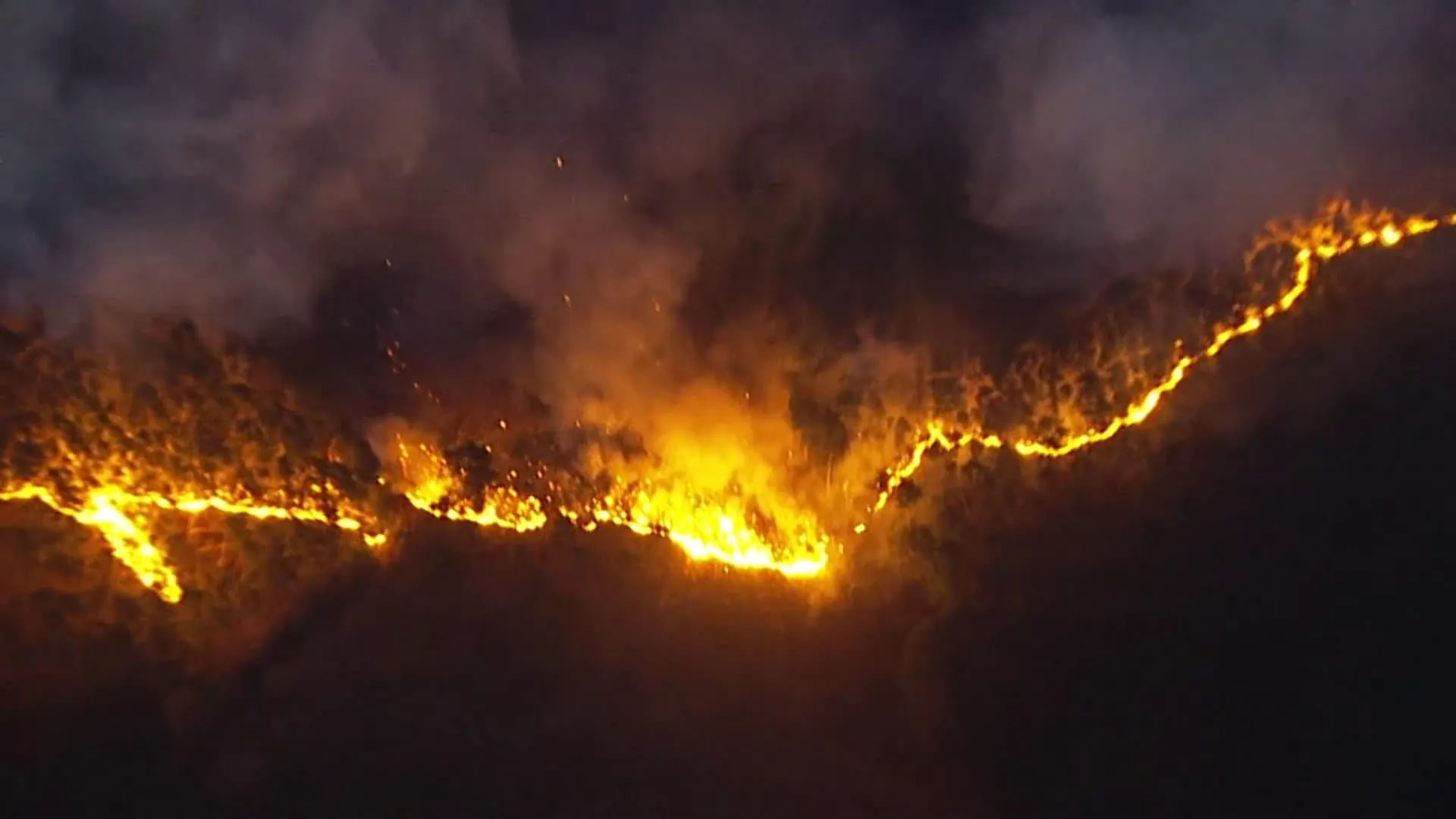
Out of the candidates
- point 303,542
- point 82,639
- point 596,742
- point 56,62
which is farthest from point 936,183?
point 82,639

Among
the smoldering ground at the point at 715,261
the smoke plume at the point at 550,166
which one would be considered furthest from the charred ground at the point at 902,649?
the smoke plume at the point at 550,166

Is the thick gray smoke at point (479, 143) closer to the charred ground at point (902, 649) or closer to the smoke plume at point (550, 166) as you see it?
the smoke plume at point (550, 166)

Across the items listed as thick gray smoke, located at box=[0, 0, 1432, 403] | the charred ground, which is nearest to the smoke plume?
thick gray smoke, located at box=[0, 0, 1432, 403]

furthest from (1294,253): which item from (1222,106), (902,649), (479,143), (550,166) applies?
(479,143)

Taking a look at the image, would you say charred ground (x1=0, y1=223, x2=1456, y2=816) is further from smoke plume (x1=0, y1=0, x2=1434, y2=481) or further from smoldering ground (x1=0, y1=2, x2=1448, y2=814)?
smoke plume (x1=0, y1=0, x2=1434, y2=481)

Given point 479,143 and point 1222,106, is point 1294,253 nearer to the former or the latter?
point 1222,106
